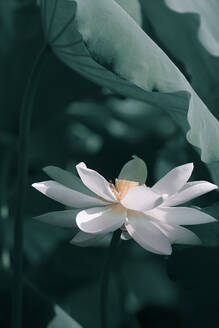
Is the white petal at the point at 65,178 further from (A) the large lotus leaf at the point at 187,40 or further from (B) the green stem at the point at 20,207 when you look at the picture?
(A) the large lotus leaf at the point at 187,40

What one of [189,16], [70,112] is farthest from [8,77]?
[189,16]

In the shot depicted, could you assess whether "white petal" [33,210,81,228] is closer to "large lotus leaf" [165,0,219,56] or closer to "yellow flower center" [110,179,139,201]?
"yellow flower center" [110,179,139,201]

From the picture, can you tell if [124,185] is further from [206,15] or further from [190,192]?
[206,15]

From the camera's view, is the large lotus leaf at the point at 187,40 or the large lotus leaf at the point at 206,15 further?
the large lotus leaf at the point at 187,40

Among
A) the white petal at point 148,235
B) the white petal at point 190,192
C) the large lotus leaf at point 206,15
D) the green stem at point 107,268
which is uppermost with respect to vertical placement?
the large lotus leaf at point 206,15

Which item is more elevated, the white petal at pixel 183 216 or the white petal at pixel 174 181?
the white petal at pixel 174 181

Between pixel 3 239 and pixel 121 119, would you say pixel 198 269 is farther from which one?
pixel 121 119

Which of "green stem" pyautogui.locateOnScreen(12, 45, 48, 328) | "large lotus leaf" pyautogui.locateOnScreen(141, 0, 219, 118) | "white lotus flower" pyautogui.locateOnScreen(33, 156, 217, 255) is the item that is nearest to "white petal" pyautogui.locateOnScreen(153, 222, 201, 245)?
"white lotus flower" pyautogui.locateOnScreen(33, 156, 217, 255)

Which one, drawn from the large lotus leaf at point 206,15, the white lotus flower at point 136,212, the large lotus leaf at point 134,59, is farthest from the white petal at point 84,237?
the large lotus leaf at point 206,15
